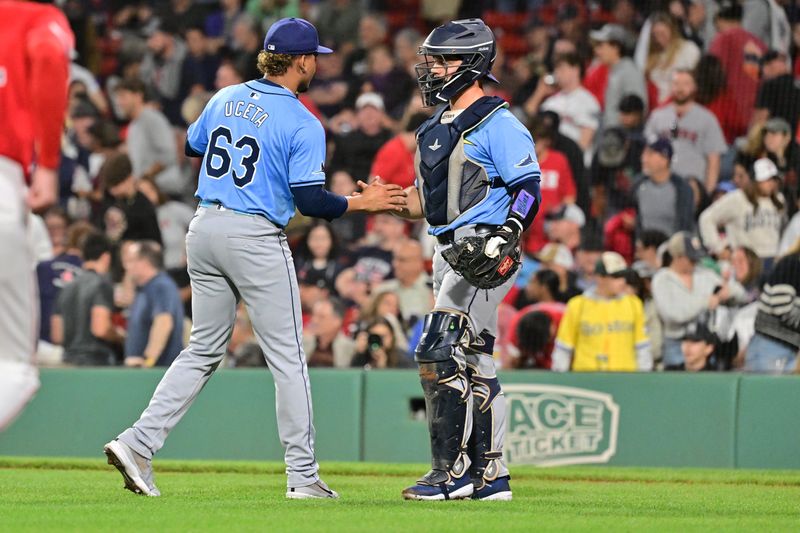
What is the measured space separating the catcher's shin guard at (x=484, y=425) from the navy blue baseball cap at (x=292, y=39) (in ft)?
5.94

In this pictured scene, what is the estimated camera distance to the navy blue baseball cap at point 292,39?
759 centimetres

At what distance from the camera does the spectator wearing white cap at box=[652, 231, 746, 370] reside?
12188 millimetres

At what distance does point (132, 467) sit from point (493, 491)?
185 centimetres

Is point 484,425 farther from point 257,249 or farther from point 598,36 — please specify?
point 598,36

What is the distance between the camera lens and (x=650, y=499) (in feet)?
26.2

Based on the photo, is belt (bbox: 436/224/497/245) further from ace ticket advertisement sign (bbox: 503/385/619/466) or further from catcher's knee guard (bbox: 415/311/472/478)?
ace ticket advertisement sign (bbox: 503/385/619/466)

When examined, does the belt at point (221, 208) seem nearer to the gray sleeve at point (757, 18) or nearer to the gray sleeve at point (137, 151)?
the gray sleeve at point (757, 18)

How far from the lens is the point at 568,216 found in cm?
1369

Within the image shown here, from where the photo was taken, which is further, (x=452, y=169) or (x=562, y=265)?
(x=562, y=265)

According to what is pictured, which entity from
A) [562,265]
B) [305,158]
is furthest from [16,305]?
[562,265]

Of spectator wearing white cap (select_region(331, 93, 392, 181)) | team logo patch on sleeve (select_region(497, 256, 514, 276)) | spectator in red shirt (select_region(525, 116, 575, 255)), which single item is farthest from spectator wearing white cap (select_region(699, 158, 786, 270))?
team logo patch on sleeve (select_region(497, 256, 514, 276))

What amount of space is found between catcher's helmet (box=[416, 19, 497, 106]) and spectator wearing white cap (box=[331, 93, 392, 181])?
7858 mm

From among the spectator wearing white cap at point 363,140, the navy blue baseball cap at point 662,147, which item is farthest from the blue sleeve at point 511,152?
the spectator wearing white cap at point 363,140

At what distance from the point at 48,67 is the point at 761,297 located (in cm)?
745
